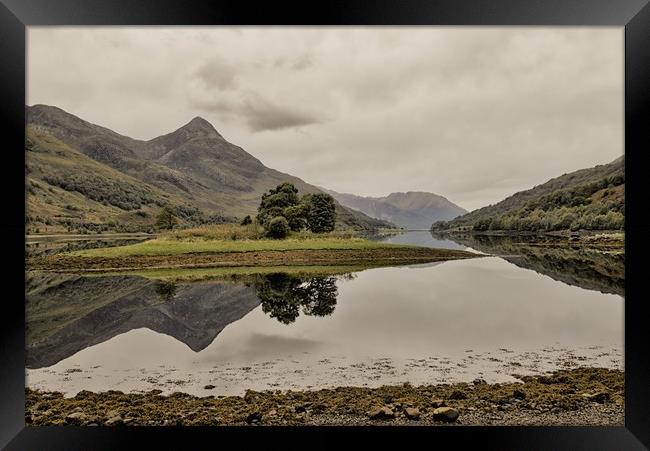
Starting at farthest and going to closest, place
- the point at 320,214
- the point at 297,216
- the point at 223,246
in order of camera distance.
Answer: the point at 320,214, the point at 297,216, the point at 223,246

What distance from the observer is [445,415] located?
4.62m

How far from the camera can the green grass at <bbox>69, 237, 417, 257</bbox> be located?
17.9 metres

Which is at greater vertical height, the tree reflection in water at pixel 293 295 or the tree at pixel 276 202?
the tree at pixel 276 202

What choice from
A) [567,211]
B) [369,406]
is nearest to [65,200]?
[567,211]

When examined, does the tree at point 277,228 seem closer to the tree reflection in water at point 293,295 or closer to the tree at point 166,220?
the tree reflection in water at point 293,295

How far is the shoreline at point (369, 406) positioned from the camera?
466cm

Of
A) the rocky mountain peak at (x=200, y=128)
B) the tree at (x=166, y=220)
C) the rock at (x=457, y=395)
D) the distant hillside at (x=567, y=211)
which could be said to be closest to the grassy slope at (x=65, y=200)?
the tree at (x=166, y=220)

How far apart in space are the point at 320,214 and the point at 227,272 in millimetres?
8223

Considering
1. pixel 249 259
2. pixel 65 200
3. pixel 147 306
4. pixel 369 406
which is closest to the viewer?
pixel 369 406

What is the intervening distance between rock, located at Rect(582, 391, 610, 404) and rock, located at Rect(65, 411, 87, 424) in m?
7.02

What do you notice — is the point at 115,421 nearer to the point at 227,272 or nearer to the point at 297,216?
the point at 227,272

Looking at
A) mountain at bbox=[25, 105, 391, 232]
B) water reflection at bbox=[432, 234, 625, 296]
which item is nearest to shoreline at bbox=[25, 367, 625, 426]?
water reflection at bbox=[432, 234, 625, 296]

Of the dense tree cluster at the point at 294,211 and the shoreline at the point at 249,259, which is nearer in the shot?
the shoreline at the point at 249,259

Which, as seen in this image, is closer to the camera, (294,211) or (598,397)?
(598,397)
